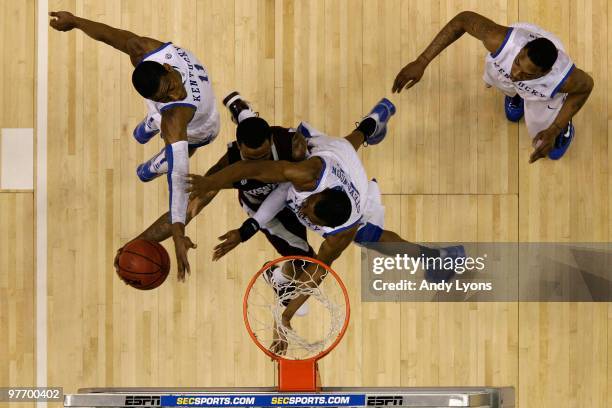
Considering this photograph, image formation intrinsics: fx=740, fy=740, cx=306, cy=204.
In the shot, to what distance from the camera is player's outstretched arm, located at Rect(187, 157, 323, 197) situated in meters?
4.06

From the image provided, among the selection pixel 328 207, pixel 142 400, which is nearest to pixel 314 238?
pixel 328 207

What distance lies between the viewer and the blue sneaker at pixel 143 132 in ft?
16.6

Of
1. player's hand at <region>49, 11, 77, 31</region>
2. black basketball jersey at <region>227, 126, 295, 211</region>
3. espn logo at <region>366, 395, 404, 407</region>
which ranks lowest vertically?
espn logo at <region>366, 395, 404, 407</region>

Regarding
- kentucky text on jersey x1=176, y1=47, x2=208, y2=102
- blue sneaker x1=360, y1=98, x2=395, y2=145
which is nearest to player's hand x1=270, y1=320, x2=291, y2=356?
blue sneaker x1=360, y1=98, x2=395, y2=145

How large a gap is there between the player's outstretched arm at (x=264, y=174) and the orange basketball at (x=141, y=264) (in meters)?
0.49

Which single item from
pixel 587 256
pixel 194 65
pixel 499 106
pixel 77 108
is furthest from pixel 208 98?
pixel 587 256

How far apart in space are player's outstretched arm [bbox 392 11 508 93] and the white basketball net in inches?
51.6

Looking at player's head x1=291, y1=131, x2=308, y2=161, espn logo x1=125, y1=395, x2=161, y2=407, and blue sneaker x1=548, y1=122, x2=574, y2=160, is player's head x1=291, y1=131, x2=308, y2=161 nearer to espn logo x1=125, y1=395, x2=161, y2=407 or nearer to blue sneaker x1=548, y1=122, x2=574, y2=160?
espn logo x1=125, y1=395, x2=161, y2=407

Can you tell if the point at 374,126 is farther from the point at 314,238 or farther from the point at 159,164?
the point at 159,164

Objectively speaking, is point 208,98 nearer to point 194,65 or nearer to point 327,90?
point 194,65

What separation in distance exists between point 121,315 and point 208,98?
191 centimetres

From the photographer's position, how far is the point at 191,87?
4.36m

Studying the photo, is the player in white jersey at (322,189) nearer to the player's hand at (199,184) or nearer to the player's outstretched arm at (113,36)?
the player's hand at (199,184)

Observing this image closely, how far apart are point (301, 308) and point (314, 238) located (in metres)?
0.57
